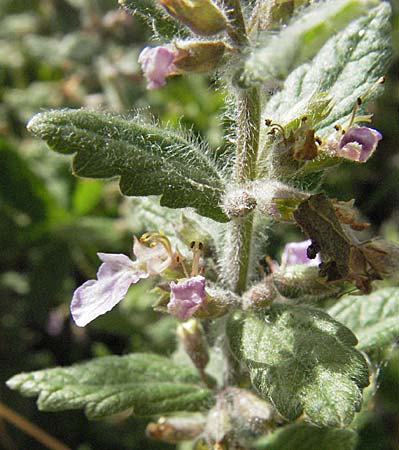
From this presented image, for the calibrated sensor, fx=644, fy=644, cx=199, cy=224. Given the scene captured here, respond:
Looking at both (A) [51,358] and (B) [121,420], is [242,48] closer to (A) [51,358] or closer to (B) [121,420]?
(B) [121,420]

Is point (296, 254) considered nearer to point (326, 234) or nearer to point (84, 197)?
point (326, 234)

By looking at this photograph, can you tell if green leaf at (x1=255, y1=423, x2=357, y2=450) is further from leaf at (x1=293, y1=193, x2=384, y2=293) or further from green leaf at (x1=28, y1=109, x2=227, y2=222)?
green leaf at (x1=28, y1=109, x2=227, y2=222)

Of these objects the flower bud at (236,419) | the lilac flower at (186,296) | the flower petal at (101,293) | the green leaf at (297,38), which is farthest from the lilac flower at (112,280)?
the green leaf at (297,38)

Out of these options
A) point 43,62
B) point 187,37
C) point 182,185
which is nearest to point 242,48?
point 187,37

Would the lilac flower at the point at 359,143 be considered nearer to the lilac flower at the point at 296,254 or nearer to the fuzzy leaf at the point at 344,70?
the fuzzy leaf at the point at 344,70

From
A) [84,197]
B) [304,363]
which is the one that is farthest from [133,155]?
[84,197]

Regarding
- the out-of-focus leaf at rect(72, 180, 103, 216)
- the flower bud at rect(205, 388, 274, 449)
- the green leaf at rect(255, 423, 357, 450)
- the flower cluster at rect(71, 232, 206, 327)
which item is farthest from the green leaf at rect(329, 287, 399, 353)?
the out-of-focus leaf at rect(72, 180, 103, 216)
